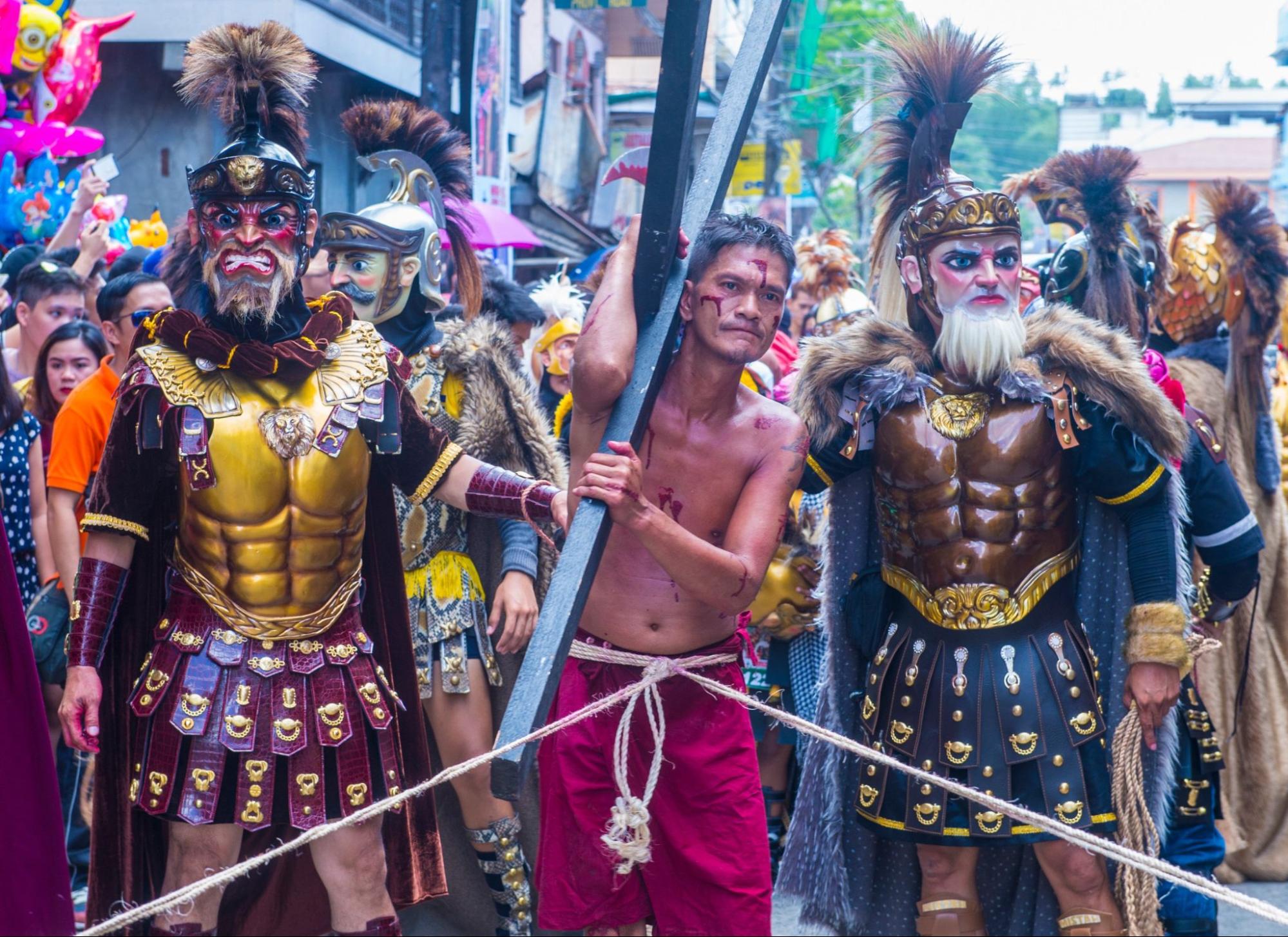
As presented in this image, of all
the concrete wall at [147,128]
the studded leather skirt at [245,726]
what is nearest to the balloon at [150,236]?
the concrete wall at [147,128]

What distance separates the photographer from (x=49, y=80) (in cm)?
748

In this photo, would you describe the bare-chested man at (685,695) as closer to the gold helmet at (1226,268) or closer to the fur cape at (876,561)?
the fur cape at (876,561)

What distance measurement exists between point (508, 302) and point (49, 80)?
11.8 feet

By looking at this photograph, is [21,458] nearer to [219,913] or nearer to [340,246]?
[340,246]

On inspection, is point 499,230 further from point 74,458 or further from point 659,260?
point 659,260

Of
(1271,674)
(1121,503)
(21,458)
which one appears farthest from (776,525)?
(1271,674)

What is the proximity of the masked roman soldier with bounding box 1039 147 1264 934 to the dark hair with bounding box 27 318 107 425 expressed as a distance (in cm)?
337

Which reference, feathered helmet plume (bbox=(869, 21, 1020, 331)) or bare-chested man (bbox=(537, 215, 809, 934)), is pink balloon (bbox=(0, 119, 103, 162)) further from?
bare-chested man (bbox=(537, 215, 809, 934))

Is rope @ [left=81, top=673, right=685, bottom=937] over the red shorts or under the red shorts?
over

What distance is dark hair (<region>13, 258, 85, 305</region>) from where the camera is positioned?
556cm

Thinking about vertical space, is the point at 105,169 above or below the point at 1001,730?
above

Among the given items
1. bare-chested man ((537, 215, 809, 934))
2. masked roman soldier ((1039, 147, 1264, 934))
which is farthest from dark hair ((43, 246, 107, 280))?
masked roman soldier ((1039, 147, 1264, 934))

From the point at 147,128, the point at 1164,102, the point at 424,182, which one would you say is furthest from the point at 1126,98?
the point at 424,182

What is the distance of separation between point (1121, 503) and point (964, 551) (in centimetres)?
44
